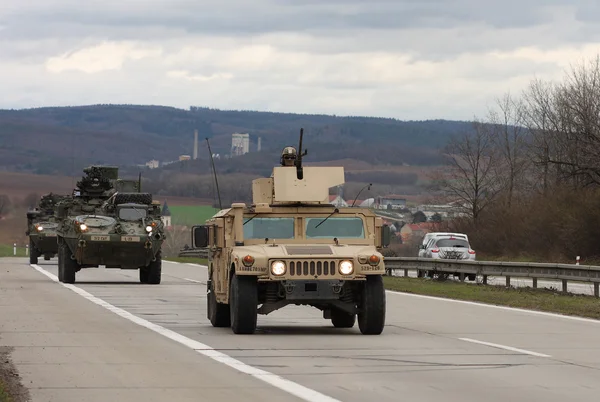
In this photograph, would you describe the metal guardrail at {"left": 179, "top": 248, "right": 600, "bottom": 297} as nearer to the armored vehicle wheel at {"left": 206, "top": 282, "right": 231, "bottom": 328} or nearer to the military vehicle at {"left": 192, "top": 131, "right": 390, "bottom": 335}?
the military vehicle at {"left": 192, "top": 131, "right": 390, "bottom": 335}

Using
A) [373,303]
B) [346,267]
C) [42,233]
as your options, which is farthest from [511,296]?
[42,233]

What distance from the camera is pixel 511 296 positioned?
29859mm

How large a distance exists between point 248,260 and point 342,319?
2.63 metres

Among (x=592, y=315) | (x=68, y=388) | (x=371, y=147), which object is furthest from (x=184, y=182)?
(x=68, y=388)

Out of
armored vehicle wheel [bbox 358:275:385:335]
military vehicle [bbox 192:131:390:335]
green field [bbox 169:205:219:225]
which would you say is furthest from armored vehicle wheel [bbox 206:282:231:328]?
green field [bbox 169:205:219:225]

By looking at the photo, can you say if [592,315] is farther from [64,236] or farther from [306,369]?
[64,236]

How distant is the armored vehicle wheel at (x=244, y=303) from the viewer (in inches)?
705

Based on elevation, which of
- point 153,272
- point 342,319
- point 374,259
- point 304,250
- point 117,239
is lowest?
point 342,319

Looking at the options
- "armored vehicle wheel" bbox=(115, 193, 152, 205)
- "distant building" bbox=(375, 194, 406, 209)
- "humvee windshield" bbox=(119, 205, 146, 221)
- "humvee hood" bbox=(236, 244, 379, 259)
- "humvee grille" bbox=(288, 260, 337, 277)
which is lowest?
"humvee grille" bbox=(288, 260, 337, 277)

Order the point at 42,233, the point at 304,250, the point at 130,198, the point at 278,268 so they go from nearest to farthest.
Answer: the point at 278,268 < the point at 304,250 < the point at 130,198 < the point at 42,233

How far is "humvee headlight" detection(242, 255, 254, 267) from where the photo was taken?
702 inches

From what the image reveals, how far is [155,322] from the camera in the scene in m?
21.1

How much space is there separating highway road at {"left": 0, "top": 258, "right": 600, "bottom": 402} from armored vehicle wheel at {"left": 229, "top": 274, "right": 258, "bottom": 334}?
21 cm

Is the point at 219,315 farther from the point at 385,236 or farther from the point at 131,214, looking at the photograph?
the point at 131,214
